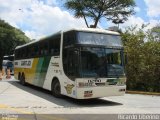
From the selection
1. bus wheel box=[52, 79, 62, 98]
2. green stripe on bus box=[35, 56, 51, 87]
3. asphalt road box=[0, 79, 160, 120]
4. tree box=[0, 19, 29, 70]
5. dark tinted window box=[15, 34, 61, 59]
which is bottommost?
asphalt road box=[0, 79, 160, 120]

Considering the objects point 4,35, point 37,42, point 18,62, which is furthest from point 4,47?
point 37,42

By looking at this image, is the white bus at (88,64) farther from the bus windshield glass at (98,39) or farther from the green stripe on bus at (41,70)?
the green stripe on bus at (41,70)

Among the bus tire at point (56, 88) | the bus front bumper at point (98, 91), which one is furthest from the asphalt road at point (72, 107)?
the bus front bumper at point (98, 91)

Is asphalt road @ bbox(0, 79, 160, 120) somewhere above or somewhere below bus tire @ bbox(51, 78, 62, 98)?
below

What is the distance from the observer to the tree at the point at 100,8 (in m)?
45.0

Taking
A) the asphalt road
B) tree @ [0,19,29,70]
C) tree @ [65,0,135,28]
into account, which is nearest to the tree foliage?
the asphalt road

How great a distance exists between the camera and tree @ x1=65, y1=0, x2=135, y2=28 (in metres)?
45.0

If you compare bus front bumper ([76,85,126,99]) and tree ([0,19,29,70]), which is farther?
tree ([0,19,29,70])

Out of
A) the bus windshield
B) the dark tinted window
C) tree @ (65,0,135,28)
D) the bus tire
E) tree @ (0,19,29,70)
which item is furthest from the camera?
tree @ (0,19,29,70)

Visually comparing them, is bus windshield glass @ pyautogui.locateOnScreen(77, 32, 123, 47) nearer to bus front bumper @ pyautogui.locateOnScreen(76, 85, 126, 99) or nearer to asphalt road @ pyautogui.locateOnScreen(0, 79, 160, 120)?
bus front bumper @ pyautogui.locateOnScreen(76, 85, 126, 99)

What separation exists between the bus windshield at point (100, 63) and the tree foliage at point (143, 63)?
716 centimetres

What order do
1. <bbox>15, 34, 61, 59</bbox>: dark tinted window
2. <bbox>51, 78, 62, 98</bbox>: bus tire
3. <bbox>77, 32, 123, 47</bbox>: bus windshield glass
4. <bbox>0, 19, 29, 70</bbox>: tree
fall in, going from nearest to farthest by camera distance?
<bbox>77, 32, 123, 47</bbox>: bus windshield glass, <bbox>51, 78, 62, 98</bbox>: bus tire, <bbox>15, 34, 61, 59</bbox>: dark tinted window, <bbox>0, 19, 29, 70</bbox>: tree

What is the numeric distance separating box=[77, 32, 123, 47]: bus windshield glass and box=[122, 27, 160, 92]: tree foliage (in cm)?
708

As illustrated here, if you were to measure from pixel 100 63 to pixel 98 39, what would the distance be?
1124 millimetres
